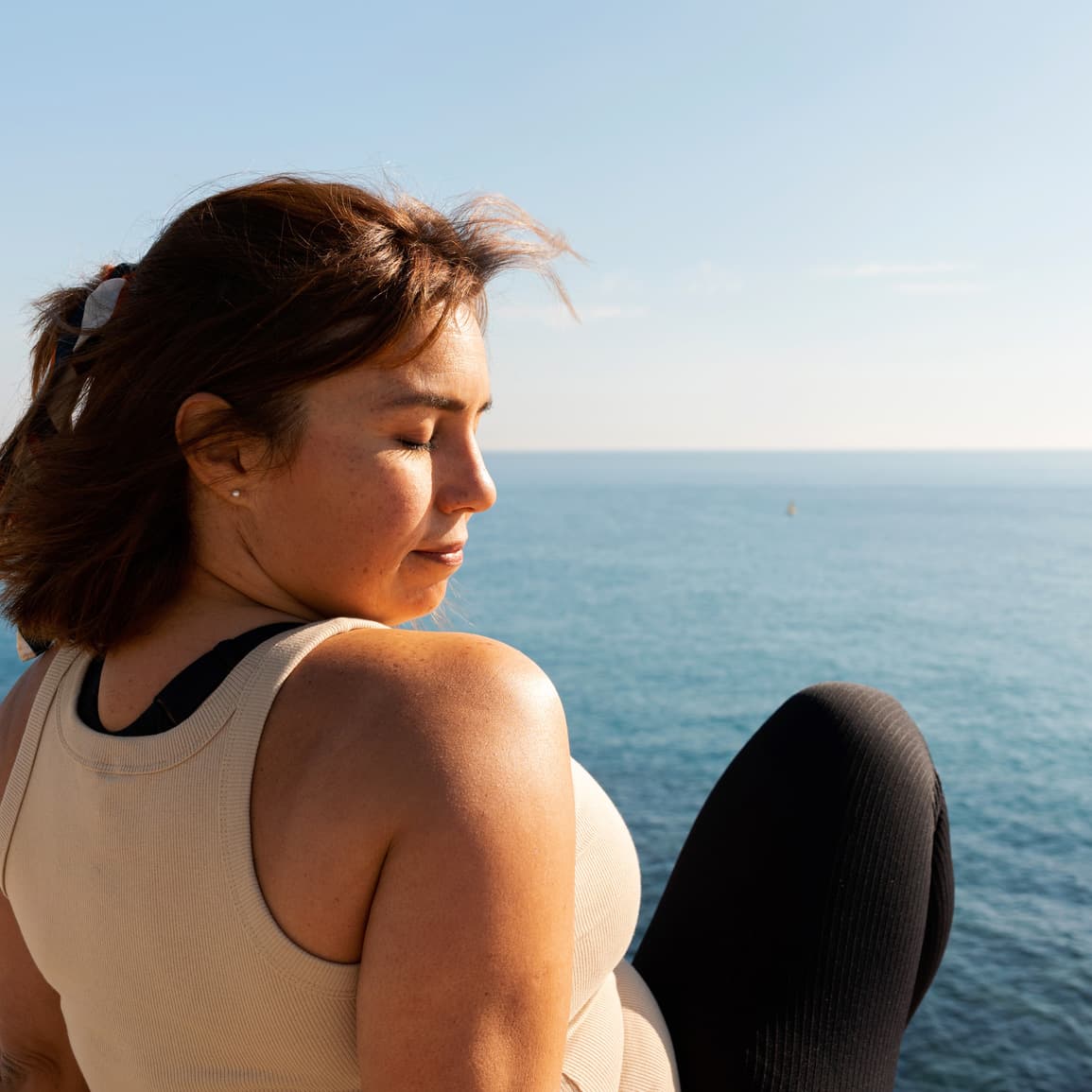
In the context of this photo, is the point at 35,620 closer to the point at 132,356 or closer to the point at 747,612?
the point at 132,356

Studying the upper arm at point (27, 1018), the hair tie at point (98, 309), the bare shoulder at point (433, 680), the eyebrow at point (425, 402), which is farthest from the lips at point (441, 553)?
the upper arm at point (27, 1018)

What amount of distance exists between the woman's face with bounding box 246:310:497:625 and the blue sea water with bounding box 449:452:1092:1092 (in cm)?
61

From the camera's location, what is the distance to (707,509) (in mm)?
89125

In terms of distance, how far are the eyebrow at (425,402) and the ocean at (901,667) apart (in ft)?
2.87

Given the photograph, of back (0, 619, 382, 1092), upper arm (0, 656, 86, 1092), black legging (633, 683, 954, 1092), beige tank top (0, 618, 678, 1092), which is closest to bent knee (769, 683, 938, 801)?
black legging (633, 683, 954, 1092)

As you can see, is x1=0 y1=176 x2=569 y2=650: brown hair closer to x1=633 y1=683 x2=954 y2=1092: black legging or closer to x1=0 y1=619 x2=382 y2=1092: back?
x1=0 y1=619 x2=382 y2=1092: back

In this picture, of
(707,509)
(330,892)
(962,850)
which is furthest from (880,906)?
(707,509)

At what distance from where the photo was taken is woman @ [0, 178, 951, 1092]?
118cm

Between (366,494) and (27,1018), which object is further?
(27,1018)

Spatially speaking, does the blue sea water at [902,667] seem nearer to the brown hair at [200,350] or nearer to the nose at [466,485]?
the nose at [466,485]

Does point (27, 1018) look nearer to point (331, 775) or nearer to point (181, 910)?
point (181, 910)

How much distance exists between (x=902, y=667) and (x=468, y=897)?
124 ft

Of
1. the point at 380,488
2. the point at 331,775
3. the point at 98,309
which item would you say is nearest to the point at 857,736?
the point at 380,488

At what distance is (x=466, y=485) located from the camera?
1.58 meters
